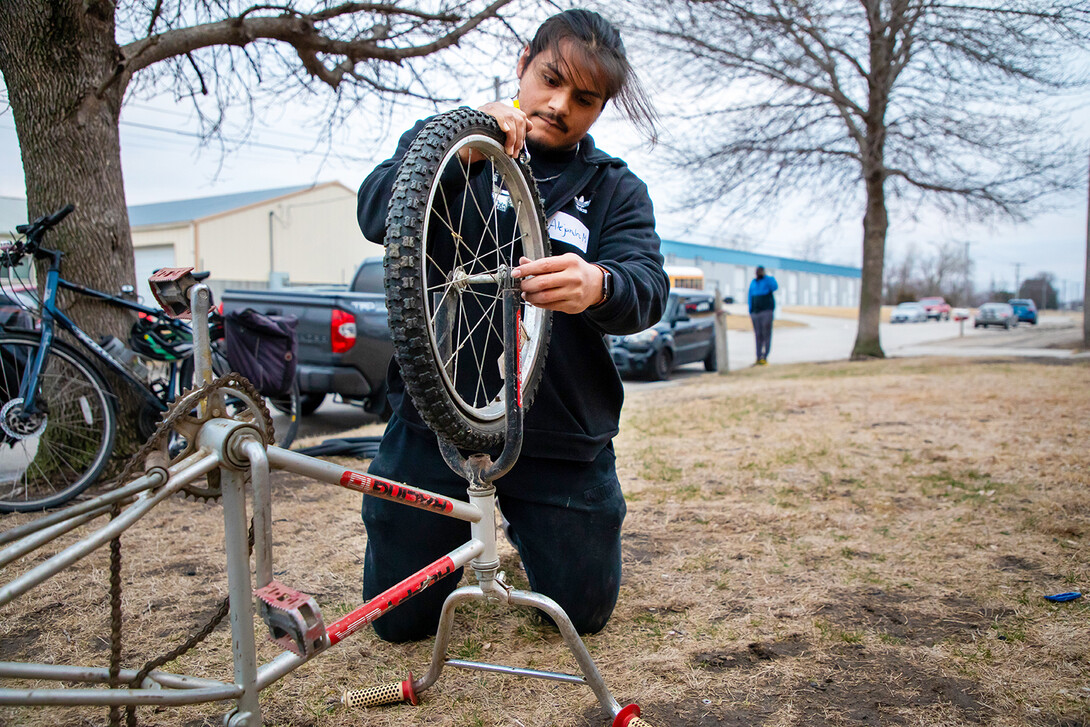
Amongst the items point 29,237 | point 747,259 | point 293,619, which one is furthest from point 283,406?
point 747,259

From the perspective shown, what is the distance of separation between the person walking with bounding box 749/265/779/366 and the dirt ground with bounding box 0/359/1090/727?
735 cm

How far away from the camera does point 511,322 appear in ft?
5.09

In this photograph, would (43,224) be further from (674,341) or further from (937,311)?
(937,311)

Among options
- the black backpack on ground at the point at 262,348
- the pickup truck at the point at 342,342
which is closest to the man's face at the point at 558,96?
the black backpack on ground at the point at 262,348

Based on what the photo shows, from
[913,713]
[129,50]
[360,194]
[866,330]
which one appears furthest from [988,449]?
[866,330]

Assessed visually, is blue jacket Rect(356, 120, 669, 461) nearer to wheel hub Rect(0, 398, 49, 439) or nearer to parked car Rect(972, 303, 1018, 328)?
wheel hub Rect(0, 398, 49, 439)

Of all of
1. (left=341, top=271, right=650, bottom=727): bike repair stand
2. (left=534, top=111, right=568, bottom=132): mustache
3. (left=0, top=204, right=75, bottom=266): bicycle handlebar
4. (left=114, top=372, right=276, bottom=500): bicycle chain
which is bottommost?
(left=341, top=271, right=650, bottom=727): bike repair stand

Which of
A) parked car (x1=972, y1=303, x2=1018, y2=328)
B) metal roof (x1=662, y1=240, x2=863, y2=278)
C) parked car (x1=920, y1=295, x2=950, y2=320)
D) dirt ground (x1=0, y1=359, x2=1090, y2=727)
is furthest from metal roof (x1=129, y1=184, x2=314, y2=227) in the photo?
parked car (x1=920, y1=295, x2=950, y2=320)

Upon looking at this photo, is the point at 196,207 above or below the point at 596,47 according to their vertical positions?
above

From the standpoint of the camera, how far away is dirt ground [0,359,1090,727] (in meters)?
1.76

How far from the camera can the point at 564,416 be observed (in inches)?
81.2

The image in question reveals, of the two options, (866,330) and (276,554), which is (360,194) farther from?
(866,330)

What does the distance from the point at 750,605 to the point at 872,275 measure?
1180 cm

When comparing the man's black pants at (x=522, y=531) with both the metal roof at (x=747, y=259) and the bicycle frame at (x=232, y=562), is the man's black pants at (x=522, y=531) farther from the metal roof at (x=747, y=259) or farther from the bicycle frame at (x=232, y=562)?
the metal roof at (x=747, y=259)
